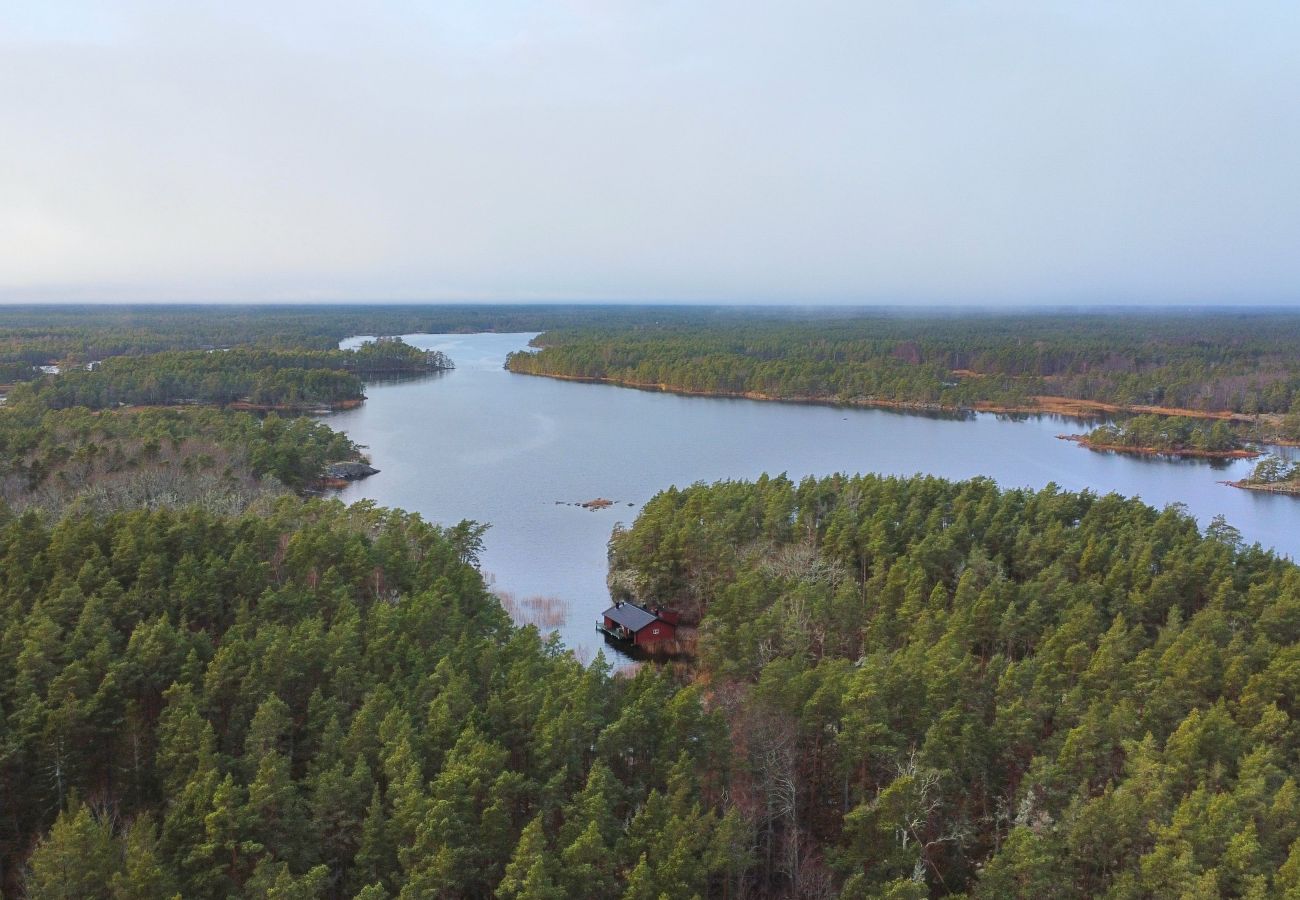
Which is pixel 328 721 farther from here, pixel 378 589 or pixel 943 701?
pixel 943 701

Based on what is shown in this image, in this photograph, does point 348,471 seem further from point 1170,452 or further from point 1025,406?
point 1025,406

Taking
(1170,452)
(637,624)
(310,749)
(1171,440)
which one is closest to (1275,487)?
(1170,452)

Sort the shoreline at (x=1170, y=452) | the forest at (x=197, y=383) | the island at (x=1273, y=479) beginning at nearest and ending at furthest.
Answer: the island at (x=1273, y=479), the shoreline at (x=1170, y=452), the forest at (x=197, y=383)

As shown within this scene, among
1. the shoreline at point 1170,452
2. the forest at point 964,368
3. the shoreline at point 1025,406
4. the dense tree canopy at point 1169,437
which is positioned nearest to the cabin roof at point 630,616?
the shoreline at point 1170,452

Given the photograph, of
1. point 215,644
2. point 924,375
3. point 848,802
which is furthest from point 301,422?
point 924,375

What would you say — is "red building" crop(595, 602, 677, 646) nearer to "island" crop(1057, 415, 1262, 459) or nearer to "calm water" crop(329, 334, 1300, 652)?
"calm water" crop(329, 334, 1300, 652)

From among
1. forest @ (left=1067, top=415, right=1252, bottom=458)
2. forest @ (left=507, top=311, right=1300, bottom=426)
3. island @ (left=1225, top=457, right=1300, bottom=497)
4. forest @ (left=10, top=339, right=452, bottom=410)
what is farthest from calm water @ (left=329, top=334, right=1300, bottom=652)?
forest @ (left=507, top=311, right=1300, bottom=426)

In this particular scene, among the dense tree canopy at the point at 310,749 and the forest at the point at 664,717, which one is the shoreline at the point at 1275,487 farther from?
the dense tree canopy at the point at 310,749
